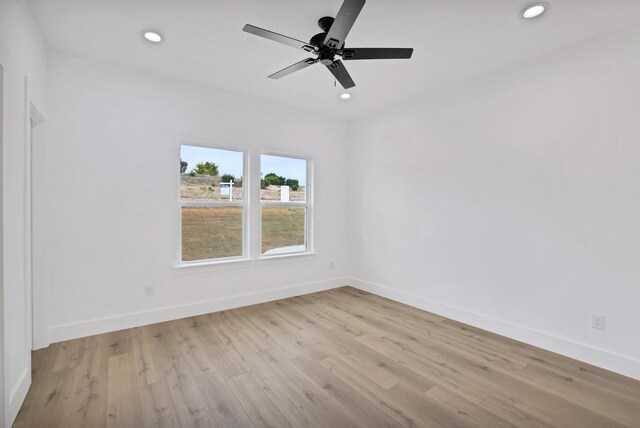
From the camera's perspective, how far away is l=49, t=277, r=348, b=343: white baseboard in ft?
9.59

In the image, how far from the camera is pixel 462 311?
137 inches

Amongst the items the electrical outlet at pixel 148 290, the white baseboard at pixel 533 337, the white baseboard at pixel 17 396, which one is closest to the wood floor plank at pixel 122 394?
the white baseboard at pixel 17 396

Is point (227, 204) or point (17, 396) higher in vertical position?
point (227, 204)

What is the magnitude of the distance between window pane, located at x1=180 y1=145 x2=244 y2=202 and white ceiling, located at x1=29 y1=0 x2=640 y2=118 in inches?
34.0

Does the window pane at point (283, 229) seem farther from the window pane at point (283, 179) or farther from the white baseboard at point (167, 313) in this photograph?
the white baseboard at point (167, 313)

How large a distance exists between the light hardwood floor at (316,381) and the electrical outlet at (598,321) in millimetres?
338

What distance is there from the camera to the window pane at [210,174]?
3629mm

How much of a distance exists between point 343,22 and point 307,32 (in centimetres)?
80

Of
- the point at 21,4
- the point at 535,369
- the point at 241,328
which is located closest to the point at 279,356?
the point at 241,328

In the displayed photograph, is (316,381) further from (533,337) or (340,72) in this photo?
(340,72)

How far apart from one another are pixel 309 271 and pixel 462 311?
2153 mm

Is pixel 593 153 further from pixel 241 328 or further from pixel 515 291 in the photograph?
pixel 241 328

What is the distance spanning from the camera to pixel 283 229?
4516mm

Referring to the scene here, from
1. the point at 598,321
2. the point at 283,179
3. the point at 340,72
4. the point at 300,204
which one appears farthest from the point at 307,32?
the point at 598,321
